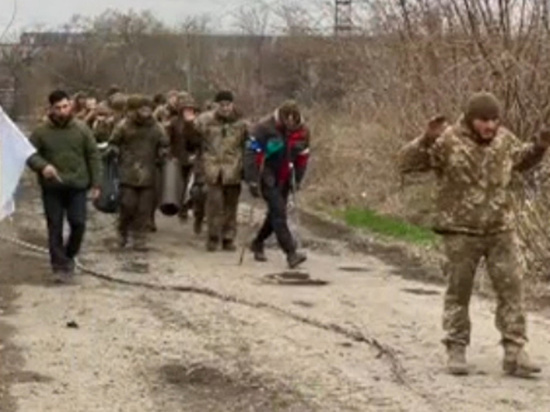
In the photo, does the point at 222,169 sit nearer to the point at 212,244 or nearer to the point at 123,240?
the point at 212,244

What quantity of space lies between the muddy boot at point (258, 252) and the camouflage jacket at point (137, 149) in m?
Result: 1.54

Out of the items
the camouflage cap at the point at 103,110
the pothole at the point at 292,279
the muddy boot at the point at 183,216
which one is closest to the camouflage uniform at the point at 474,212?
the pothole at the point at 292,279

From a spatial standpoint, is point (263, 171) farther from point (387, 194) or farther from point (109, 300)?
point (387, 194)

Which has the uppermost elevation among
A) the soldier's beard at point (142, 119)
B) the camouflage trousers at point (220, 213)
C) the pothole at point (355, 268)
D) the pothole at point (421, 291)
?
the soldier's beard at point (142, 119)

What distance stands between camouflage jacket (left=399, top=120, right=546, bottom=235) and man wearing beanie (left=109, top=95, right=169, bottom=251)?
7.60 meters

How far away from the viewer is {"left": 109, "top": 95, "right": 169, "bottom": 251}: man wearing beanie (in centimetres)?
1697

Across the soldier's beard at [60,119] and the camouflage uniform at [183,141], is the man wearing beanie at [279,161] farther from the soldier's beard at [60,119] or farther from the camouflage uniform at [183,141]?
the camouflage uniform at [183,141]

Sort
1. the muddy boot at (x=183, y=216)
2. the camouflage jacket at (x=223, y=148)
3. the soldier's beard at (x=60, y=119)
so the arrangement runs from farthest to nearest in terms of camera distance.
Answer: the muddy boot at (x=183, y=216) → the camouflage jacket at (x=223, y=148) → the soldier's beard at (x=60, y=119)

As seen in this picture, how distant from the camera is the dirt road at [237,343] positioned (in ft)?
29.7

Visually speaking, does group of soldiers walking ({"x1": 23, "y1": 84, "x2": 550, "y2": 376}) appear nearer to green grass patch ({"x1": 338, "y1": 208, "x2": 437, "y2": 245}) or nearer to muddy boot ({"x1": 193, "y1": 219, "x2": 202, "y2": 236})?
muddy boot ({"x1": 193, "y1": 219, "x2": 202, "y2": 236})

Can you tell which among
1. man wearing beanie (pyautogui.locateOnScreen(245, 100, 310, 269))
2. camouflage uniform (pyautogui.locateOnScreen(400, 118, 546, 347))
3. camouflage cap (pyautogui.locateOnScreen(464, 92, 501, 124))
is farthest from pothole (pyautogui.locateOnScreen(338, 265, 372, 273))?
camouflage cap (pyautogui.locateOnScreen(464, 92, 501, 124))

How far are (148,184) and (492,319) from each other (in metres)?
6.04

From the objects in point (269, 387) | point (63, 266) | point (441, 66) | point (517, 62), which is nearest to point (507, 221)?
point (269, 387)

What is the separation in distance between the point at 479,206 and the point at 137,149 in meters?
7.94
